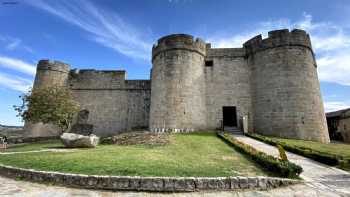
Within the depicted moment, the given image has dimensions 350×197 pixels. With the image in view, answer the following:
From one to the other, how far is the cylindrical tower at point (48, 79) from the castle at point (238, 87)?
0.10 metres

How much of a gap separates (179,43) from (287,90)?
36.0ft

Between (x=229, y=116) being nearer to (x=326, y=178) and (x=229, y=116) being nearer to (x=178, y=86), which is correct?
(x=178, y=86)

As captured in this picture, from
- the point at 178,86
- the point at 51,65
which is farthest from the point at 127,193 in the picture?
the point at 51,65

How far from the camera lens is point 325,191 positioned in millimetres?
5246

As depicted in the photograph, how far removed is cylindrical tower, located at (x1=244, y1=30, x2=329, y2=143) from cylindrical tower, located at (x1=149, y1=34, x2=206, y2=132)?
565 centimetres

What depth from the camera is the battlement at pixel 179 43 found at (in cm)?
1970

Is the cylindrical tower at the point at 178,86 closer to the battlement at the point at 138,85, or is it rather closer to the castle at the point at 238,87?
the castle at the point at 238,87

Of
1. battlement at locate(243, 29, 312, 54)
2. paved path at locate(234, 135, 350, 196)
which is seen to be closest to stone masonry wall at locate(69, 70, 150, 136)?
battlement at locate(243, 29, 312, 54)

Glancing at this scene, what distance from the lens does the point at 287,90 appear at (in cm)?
1788

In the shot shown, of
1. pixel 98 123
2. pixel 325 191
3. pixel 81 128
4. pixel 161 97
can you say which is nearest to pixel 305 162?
pixel 325 191

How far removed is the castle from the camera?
17.7 meters

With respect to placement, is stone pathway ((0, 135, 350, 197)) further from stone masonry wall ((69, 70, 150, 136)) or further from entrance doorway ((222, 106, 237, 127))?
stone masonry wall ((69, 70, 150, 136))

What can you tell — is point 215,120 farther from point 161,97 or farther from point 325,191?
point 325,191

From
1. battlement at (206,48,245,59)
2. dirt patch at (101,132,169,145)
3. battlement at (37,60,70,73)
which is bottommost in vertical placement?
dirt patch at (101,132,169,145)
